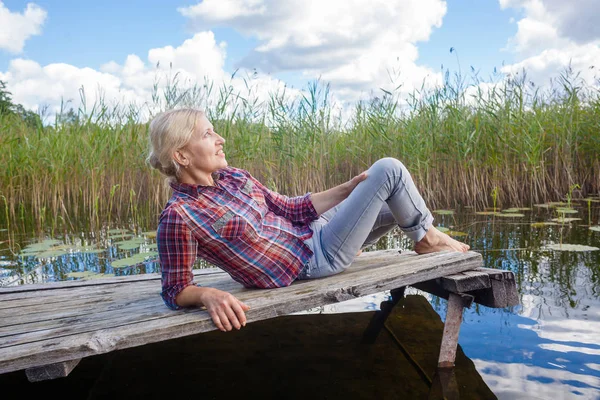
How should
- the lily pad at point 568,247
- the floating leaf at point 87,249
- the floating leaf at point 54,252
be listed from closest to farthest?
the lily pad at point 568,247 < the floating leaf at point 54,252 < the floating leaf at point 87,249

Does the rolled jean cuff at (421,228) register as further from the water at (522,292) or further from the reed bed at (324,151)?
the reed bed at (324,151)

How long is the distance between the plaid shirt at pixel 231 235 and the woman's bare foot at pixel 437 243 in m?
0.61

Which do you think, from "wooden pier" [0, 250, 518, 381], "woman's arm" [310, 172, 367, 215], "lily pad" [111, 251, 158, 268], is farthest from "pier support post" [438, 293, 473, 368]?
"lily pad" [111, 251, 158, 268]

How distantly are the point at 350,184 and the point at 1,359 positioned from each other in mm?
1487

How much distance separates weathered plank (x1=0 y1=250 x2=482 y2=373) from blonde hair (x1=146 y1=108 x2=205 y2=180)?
0.57 meters

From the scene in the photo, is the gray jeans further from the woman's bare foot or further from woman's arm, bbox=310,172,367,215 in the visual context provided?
the woman's bare foot

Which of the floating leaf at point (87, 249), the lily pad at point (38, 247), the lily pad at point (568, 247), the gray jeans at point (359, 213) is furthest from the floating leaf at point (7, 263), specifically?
the lily pad at point (568, 247)

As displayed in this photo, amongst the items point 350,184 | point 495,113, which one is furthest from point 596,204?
point 350,184

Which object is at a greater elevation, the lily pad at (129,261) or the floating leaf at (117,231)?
the floating leaf at (117,231)

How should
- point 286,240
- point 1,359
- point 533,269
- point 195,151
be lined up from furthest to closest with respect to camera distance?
point 533,269
point 286,240
point 195,151
point 1,359

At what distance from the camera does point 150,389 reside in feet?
6.82

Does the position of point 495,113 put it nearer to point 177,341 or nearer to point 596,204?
point 596,204

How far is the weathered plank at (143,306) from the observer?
1.54 metres

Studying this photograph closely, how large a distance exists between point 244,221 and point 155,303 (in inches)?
20.7
